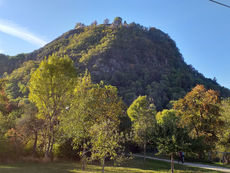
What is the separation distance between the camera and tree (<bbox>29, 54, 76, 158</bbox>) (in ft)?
65.3

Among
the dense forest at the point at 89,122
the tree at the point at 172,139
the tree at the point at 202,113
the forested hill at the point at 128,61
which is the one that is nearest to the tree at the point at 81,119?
the dense forest at the point at 89,122

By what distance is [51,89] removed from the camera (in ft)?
66.4

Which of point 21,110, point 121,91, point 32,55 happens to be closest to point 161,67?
point 121,91

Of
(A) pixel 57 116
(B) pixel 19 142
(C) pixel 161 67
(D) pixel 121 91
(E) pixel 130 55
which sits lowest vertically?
(B) pixel 19 142

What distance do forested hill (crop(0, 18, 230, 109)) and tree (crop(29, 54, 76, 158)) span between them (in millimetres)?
64762

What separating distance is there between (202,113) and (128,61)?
115 metres

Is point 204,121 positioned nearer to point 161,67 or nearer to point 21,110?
point 21,110

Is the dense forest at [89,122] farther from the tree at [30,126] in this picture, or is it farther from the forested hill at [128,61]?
the forested hill at [128,61]

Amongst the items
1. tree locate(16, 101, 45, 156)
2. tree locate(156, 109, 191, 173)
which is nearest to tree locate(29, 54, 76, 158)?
tree locate(16, 101, 45, 156)

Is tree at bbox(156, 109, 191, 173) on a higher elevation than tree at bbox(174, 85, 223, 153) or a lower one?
lower

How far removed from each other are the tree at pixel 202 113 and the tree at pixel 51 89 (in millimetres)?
15551

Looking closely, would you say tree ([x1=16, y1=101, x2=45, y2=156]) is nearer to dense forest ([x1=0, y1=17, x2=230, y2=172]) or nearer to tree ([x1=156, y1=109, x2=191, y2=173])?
dense forest ([x1=0, y1=17, x2=230, y2=172])

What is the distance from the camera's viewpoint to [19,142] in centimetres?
1959

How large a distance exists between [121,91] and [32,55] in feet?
277
